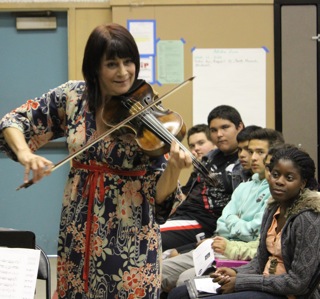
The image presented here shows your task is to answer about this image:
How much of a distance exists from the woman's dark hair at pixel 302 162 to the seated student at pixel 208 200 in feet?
3.19

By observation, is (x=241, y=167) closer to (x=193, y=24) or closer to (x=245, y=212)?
(x=245, y=212)

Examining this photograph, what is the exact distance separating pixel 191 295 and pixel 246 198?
711 mm

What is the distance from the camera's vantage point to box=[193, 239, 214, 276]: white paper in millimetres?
2969

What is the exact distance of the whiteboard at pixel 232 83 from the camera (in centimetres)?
510

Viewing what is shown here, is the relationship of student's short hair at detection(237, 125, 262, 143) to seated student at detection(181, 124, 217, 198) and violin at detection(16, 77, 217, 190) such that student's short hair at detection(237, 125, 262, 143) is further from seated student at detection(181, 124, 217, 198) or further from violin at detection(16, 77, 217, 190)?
violin at detection(16, 77, 217, 190)

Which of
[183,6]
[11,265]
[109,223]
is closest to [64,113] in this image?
[109,223]

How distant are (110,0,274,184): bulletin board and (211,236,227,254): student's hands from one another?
2036 millimetres

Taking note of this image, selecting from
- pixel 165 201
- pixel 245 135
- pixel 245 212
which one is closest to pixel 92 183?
pixel 165 201

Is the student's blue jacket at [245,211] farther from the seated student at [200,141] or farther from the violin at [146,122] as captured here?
the violin at [146,122]

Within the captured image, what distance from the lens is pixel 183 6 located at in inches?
199

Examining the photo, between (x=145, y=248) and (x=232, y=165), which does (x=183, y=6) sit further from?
(x=145, y=248)

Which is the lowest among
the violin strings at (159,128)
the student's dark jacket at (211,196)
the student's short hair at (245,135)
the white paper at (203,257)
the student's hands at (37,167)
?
the white paper at (203,257)

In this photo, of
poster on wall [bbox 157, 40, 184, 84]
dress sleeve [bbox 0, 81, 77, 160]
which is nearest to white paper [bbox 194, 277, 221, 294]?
dress sleeve [bbox 0, 81, 77, 160]

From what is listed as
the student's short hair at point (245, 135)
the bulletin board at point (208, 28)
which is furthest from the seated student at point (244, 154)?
the bulletin board at point (208, 28)
